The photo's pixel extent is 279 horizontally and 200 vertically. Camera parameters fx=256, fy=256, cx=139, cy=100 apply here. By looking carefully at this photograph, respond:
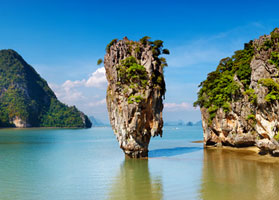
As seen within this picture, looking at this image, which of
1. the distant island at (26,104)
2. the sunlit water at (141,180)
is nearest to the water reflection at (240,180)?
the sunlit water at (141,180)

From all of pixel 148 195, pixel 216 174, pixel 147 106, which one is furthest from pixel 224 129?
pixel 148 195

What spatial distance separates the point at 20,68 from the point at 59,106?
138 feet

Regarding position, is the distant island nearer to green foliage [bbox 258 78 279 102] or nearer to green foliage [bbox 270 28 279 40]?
green foliage [bbox 270 28 279 40]

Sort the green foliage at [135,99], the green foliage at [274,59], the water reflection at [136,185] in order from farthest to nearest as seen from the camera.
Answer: the green foliage at [135,99], the green foliage at [274,59], the water reflection at [136,185]

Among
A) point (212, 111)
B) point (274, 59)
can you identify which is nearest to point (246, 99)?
point (212, 111)

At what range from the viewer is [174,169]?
20.9 m

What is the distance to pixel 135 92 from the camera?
25172 millimetres

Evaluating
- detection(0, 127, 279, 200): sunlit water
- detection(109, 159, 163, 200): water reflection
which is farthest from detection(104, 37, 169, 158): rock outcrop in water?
detection(109, 159, 163, 200): water reflection

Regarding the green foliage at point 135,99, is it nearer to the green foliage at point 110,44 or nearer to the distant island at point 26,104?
the green foliage at point 110,44

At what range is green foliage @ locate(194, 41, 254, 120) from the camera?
100.0 feet

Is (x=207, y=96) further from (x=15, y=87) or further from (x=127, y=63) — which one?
(x=15, y=87)

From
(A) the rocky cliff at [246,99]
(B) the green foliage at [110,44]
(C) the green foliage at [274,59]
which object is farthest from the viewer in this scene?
(B) the green foliage at [110,44]

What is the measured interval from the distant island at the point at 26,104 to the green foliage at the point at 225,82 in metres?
115

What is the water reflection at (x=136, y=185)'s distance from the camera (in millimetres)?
14062
